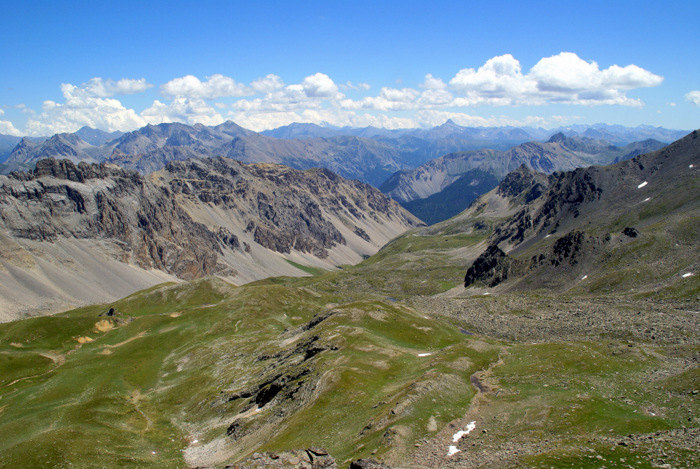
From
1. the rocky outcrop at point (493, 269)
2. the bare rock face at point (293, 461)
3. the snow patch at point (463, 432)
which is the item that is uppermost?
the bare rock face at point (293, 461)

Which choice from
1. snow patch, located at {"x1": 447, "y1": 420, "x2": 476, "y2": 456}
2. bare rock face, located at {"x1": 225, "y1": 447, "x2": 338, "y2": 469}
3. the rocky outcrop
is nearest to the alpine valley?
bare rock face, located at {"x1": 225, "y1": 447, "x2": 338, "y2": 469}

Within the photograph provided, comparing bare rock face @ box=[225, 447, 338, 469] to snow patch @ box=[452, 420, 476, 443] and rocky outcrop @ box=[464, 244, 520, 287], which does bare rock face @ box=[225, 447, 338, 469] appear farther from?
rocky outcrop @ box=[464, 244, 520, 287]

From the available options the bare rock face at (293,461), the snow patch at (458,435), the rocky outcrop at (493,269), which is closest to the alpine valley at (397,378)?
the bare rock face at (293,461)

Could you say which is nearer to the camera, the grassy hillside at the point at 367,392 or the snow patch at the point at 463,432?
the grassy hillside at the point at 367,392

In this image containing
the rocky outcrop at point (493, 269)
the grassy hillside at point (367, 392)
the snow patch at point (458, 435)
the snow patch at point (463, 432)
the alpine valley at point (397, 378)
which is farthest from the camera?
the rocky outcrop at point (493, 269)

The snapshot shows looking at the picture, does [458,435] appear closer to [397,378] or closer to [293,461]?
[293,461]

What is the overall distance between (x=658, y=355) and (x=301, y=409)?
50.5 metres

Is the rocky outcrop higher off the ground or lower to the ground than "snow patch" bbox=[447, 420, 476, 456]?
lower

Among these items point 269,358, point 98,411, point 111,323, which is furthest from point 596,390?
point 111,323

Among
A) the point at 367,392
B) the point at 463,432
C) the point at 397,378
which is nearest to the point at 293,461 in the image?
the point at 463,432

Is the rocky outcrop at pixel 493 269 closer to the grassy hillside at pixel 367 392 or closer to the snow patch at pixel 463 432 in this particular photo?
the grassy hillside at pixel 367 392

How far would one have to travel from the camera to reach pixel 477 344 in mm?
79312

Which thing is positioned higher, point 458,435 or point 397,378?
point 458,435

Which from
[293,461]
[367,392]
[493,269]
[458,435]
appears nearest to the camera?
[293,461]
